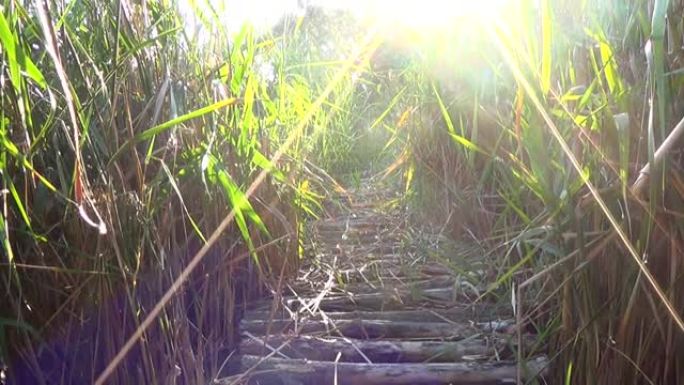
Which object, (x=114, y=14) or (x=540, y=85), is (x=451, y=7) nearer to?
(x=540, y=85)

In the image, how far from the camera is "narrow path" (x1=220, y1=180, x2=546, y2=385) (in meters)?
1.36

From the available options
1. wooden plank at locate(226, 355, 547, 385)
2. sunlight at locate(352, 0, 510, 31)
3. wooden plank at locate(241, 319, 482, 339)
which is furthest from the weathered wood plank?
sunlight at locate(352, 0, 510, 31)

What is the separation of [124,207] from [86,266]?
4.3 inches

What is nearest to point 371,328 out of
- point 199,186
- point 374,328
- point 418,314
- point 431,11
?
point 374,328

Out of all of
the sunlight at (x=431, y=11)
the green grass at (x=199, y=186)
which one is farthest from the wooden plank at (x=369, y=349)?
the sunlight at (x=431, y=11)

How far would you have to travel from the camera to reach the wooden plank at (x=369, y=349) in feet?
4.72

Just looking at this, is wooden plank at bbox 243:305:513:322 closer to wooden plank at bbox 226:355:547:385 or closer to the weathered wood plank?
the weathered wood plank

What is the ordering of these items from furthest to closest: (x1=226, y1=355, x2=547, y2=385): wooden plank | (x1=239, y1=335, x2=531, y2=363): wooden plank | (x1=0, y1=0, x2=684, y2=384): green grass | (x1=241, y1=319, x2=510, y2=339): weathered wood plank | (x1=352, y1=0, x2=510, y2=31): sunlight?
(x1=241, y1=319, x2=510, y2=339): weathered wood plank
(x1=239, y1=335, x2=531, y2=363): wooden plank
(x1=226, y1=355, x2=547, y2=385): wooden plank
(x1=352, y1=0, x2=510, y2=31): sunlight
(x1=0, y1=0, x2=684, y2=384): green grass

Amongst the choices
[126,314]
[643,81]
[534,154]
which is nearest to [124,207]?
[126,314]

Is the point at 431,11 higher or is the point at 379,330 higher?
the point at 431,11

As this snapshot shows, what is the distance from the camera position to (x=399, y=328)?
1.59 meters

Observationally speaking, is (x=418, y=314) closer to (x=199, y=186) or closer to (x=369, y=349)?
(x=369, y=349)

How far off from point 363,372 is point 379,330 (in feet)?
0.73

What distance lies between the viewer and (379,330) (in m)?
1.59
